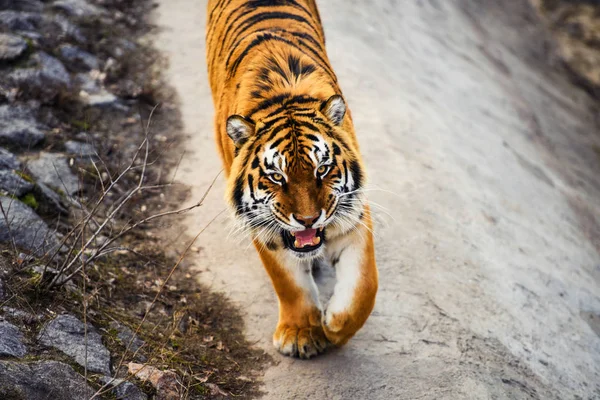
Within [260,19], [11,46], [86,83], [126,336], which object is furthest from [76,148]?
[126,336]

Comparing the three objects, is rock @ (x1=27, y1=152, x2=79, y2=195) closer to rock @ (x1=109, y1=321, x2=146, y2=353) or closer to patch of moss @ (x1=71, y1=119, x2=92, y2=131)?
patch of moss @ (x1=71, y1=119, x2=92, y2=131)

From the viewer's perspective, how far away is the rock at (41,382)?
2650 mm

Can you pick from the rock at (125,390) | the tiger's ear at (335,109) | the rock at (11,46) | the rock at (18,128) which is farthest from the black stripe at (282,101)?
the rock at (11,46)

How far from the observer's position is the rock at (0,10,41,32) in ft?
21.5

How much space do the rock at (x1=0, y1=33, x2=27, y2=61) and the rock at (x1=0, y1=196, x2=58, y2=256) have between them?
251 cm

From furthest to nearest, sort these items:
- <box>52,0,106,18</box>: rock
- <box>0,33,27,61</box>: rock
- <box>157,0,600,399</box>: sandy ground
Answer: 1. <box>52,0,106,18</box>: rock
2. <box>0,33,27,61</box>: rock
3. <box>157,0,600,399</box>: sandy ground

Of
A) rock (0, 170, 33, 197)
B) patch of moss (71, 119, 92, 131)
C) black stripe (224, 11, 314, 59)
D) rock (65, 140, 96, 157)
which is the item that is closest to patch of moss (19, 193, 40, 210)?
rock (0, 170, 33, 197)

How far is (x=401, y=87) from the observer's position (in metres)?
6.88

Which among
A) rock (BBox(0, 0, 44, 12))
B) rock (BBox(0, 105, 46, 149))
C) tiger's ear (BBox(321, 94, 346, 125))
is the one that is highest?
tiger's ear (BBox(321, 94, 346, 125))

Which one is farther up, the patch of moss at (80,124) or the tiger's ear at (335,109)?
the tiger's ear at (335,109)

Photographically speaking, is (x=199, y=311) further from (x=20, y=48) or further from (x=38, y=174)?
(x=20, y=48)

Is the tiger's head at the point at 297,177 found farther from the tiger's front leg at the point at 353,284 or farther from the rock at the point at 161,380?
the rock at the point at 161,380

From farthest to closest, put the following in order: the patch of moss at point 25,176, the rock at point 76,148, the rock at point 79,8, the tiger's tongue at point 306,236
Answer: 1. the rock at point 79,8
2. the rock at point 76,148
3. the patch of moss at point 25,176
4. the tiger's tongue at point 306,236

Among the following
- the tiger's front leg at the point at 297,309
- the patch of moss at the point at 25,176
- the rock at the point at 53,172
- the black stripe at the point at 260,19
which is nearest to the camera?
the tiger's front leg at the point at 297,309
